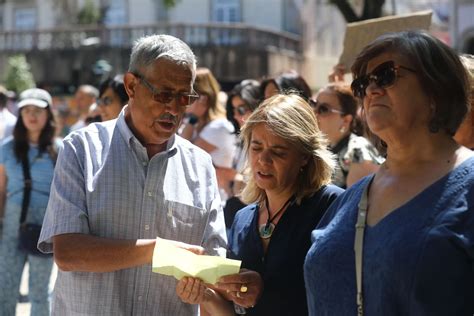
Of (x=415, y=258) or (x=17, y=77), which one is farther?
(x=17, y=77)

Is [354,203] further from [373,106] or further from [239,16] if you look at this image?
A: [239,16]

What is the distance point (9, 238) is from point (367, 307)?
4686 millimetres

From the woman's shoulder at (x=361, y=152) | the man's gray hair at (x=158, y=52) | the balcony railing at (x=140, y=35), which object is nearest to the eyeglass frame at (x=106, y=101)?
the woman's shoulder at (x=361, y=152)

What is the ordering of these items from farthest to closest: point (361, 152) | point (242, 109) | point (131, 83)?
point (242, 109), point (361, 152), point (131, 83)

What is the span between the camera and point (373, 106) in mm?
2693

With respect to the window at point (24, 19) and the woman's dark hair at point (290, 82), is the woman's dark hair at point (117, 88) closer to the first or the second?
the woman's dark hair at point (290, 82)

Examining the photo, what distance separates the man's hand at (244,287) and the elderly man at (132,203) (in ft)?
0.59

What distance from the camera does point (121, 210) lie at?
10.7 ft

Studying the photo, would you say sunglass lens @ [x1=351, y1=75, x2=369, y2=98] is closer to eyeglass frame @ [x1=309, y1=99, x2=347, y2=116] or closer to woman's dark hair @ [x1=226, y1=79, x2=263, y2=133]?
eyeglass frame @ [x1=309, y1=99, x2=347, y2=116]

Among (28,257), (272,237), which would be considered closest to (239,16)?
(28,257)

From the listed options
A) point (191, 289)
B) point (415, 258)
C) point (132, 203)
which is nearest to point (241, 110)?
point (132, 203)

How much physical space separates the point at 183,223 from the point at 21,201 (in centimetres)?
366

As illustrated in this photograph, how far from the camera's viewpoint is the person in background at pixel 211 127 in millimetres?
6617

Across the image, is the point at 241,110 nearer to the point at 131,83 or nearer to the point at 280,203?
the point at 280,203
